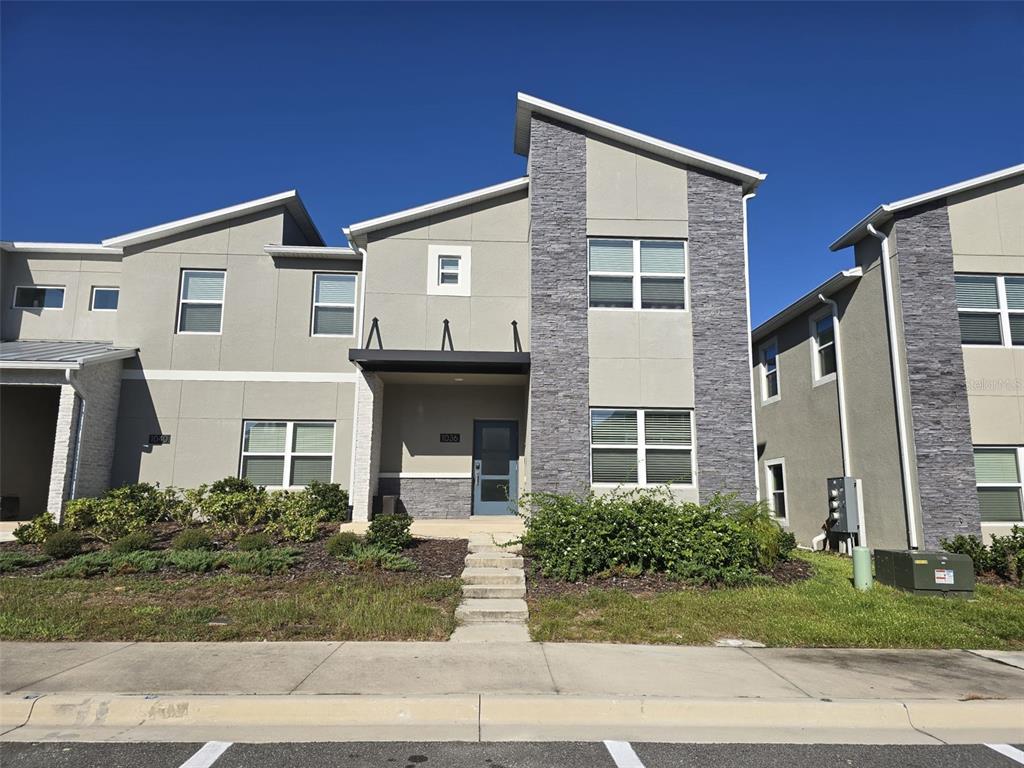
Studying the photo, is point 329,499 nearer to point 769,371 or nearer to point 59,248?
point 59,248

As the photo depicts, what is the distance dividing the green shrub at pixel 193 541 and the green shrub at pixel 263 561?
0.74 metres

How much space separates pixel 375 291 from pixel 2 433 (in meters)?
9.45

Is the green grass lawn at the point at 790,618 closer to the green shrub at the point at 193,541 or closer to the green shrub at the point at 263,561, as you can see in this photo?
the green shrub at the point at 263,561

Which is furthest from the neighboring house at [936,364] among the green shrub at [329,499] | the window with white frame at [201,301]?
the window with white frame at [201,301]

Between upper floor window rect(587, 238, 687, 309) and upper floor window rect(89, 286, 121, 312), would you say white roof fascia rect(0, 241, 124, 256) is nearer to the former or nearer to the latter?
upper floor window rect(89, 286, 121, 312)

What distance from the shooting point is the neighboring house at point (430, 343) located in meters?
13.1

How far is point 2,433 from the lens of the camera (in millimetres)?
15586

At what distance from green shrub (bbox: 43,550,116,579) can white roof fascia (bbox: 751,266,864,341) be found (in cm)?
1460

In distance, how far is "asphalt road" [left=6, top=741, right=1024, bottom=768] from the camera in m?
4.61

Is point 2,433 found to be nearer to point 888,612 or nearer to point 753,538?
point 753,538

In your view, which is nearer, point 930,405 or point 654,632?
point 654,632

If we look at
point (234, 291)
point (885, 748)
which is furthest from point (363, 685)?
point (234, 291)

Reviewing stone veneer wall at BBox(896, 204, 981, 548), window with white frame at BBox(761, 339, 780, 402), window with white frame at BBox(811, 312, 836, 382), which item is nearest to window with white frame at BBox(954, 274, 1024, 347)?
stone veneer wall at BBox(896, 204, 981, 548)

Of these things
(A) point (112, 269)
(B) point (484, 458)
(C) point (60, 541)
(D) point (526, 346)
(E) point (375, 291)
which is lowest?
(C) point (60, 541)
